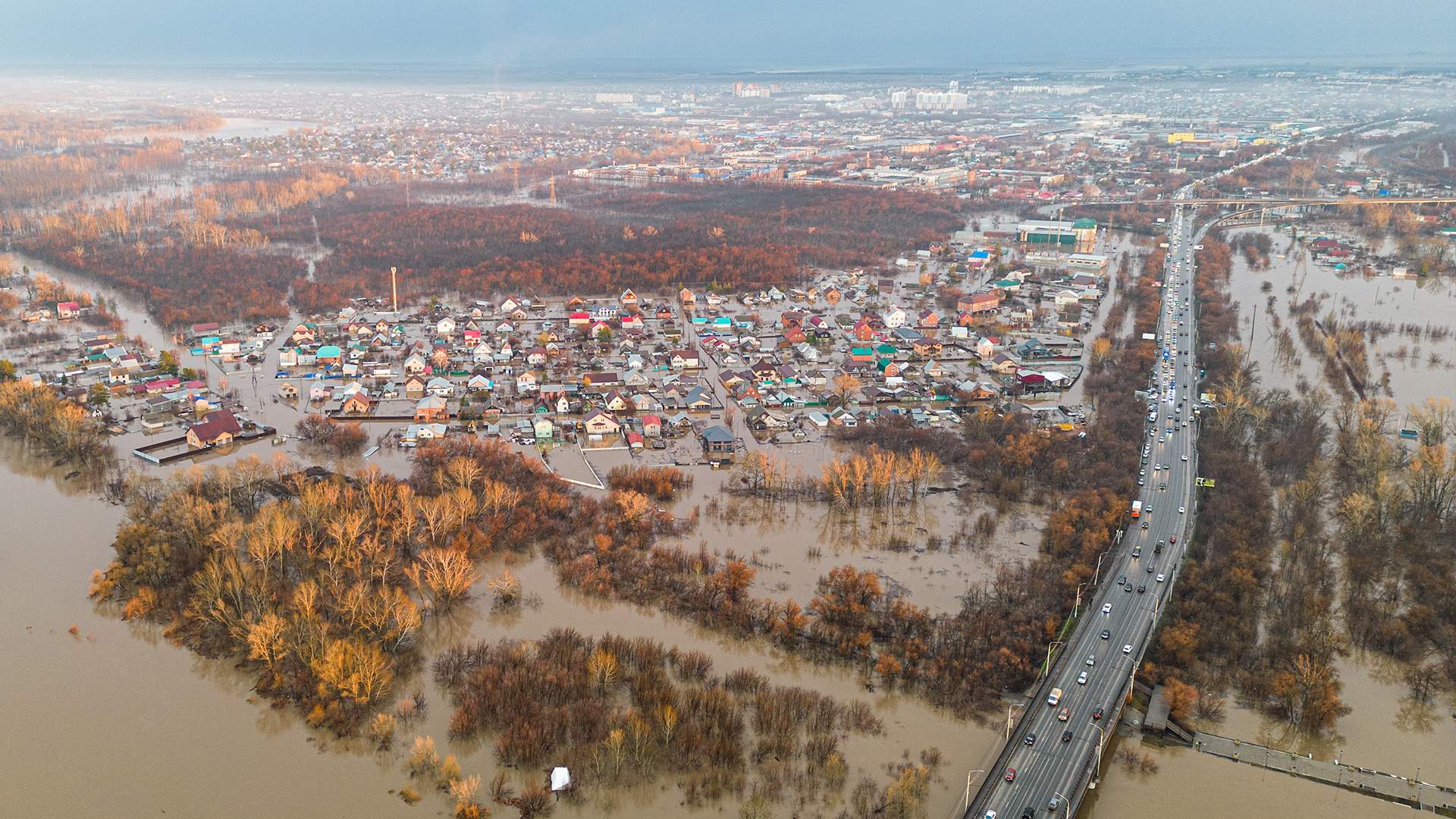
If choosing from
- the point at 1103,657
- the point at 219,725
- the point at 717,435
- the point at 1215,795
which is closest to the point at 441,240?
the point at 717,435

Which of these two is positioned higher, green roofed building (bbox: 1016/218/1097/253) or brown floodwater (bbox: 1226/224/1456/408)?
green roofed building (bbox: 1016/218/1097/253)

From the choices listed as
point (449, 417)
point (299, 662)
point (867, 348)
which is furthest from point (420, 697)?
point (867, 348)

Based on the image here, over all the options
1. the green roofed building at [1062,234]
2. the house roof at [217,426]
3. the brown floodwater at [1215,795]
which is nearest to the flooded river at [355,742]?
the brown floodwater at [1215,795]

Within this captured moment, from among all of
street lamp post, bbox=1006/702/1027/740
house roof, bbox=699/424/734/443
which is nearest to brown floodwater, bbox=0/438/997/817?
street lamp post, bbox=1006/702/1027/740

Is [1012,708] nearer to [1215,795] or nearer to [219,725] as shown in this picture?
[1215,795]

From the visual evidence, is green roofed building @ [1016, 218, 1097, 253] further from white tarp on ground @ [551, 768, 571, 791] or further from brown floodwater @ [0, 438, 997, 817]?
white tarp on ground @ [551, 768, 571, 791]

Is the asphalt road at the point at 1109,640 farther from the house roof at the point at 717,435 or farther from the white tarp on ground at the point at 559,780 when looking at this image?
the house roof at the point at 717,435
